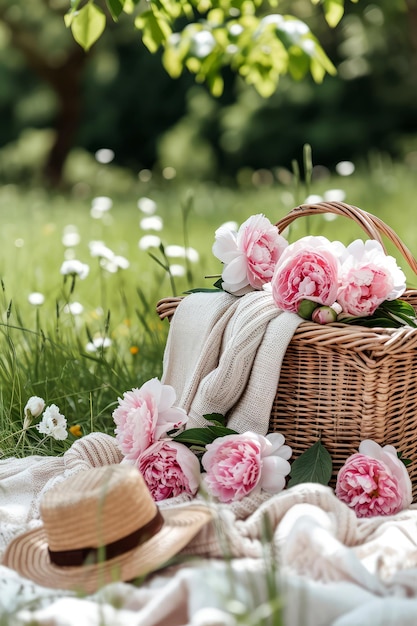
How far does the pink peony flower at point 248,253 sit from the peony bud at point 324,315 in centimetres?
22

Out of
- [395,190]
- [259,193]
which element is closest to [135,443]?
[395,190]

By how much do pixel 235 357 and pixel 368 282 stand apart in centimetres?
32

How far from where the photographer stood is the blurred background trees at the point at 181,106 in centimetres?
1052

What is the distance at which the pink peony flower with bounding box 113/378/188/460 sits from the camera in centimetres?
193

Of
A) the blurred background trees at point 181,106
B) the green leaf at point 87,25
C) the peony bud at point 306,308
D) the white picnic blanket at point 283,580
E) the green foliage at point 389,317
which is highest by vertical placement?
the blurred background trees at point 181,106

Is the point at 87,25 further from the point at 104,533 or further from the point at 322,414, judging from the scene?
the point at 104,533

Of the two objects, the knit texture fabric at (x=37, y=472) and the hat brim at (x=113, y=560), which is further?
the knit texture fabric at (x=37, y=472)

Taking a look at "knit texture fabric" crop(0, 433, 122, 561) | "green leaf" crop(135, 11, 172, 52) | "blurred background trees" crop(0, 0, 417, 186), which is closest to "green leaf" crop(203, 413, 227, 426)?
"knit texture fabric" crop(0, 433, 122, 561)

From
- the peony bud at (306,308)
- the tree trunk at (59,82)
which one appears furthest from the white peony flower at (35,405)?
the tree trunk at (59,82)

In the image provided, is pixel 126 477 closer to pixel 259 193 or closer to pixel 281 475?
pixel 281 475

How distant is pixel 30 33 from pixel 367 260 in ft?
30.2

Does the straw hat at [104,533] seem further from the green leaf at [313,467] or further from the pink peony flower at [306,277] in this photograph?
the pink peony flower at [306,277]

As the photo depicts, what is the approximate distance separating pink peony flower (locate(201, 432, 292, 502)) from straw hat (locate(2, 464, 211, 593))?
0.29m

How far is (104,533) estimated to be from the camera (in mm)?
1476
